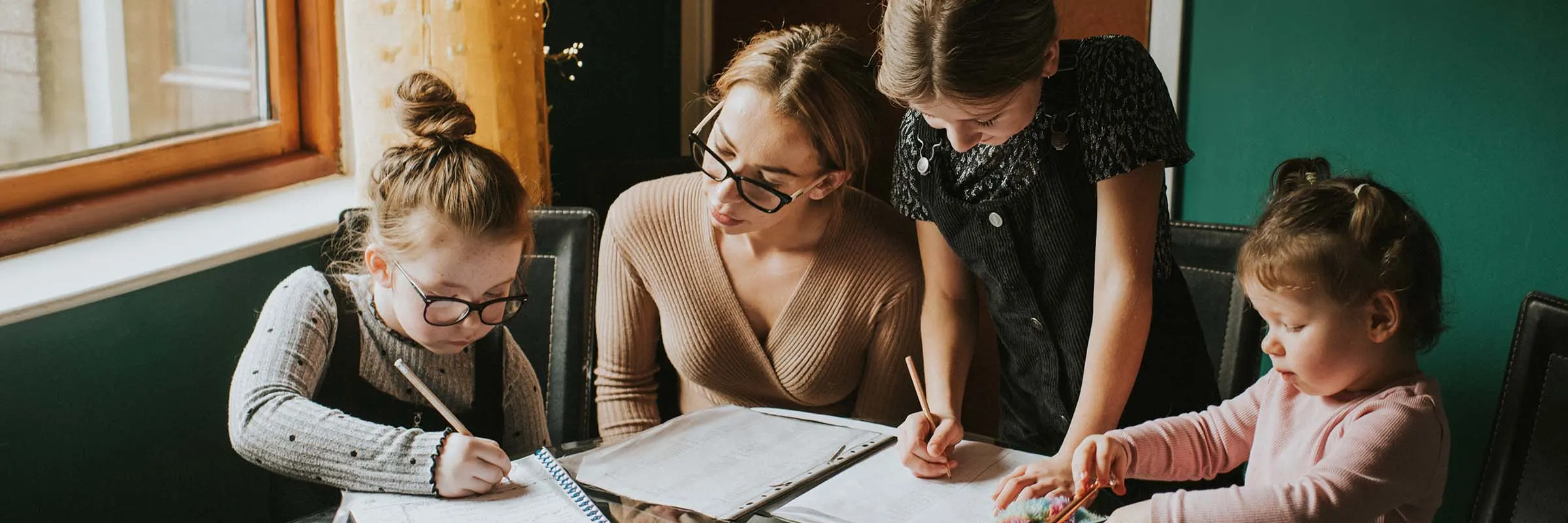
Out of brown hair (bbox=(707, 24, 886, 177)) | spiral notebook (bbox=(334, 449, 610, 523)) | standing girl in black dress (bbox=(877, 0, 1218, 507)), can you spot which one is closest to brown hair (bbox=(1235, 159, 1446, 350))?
standing girl in black dress (bbox=(877, 0, 1218, 507))

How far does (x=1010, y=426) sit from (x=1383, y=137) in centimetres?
96

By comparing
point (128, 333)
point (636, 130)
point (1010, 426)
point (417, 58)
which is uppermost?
point (417, 58)

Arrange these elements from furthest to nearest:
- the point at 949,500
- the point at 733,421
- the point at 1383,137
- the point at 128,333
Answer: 1. the point at 1383,137
2. the point at 128,333
3. the point at 733,421
4. the point at 949,500

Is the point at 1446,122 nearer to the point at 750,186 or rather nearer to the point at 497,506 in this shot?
the point at 750,186

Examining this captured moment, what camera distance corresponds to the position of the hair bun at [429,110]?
149 cm

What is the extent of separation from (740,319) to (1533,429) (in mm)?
1001

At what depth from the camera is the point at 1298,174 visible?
1.25 metres

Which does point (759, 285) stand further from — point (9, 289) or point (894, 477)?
point (9, 289)

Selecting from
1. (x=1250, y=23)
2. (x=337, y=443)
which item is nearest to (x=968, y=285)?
(x=337, y=443)

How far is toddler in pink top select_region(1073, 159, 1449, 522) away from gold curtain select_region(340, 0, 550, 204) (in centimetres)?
122

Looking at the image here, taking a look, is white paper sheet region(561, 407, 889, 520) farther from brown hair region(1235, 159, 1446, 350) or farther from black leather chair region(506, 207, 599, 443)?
brown hair region(1235, 159, 1446, 350)

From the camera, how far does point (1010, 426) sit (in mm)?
1714

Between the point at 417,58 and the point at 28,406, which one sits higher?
the point at 417,58

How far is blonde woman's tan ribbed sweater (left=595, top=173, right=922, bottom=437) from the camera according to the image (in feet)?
5.71
